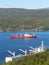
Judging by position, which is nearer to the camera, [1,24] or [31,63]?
[31,63]

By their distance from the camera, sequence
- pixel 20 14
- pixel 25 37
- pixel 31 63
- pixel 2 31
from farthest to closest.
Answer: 1. pixel 20 14
2. pixel 2 31
3. pixel 25 37
4. pixel 31 63

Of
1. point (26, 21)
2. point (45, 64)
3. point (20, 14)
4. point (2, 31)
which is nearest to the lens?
point (45, 64)

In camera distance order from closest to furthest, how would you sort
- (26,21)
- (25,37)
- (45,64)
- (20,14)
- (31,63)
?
1. (45,64)
2. (31,63)
3. (25,37)
4. (26,21)
5. (20,14)

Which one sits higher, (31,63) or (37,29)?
(31,63)

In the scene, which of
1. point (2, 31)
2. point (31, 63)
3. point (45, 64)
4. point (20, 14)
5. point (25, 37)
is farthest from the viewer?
point (20, 14)

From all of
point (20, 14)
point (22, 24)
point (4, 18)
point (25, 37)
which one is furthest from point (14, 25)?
point (25, 37)

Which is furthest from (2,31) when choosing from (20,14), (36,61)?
(36,61)

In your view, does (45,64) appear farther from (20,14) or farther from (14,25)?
(20,14)

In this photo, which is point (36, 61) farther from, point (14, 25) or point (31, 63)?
point (14, 25)

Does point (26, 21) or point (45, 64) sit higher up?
point (45, 64)
